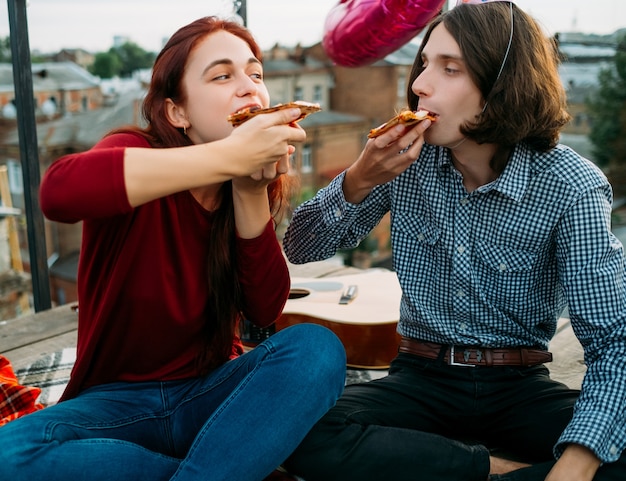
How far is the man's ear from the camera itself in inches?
66.4

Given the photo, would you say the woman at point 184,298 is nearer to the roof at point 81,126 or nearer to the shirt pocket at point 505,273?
the shirt pocket at point 505,273

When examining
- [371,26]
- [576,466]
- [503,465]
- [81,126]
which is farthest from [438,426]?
[81,126]

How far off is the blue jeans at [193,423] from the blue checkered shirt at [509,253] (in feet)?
1.31

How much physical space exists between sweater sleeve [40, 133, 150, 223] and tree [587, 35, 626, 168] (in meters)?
7.06

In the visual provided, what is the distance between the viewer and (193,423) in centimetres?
157

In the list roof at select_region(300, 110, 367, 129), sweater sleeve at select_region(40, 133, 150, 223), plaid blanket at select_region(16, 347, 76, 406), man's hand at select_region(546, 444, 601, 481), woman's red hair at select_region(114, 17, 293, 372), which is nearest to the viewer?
sweater sleeve at select_region(40, 133, 150, 223)

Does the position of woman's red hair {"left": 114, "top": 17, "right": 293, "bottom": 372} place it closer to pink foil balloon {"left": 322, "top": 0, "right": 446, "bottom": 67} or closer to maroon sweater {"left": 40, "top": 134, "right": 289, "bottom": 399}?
maroon sweater {"left": 40, "top": 134, "right": 289, "bottom": 399}

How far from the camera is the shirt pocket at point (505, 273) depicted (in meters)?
1.72

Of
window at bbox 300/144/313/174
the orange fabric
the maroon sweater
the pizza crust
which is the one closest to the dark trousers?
A: the maroon sweater

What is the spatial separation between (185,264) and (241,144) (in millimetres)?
387

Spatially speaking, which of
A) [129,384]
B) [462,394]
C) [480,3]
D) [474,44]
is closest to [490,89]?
[474,44]

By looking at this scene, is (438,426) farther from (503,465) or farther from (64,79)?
(64,79)

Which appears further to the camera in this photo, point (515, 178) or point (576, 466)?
point (515, 178)

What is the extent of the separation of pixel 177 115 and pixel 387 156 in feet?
1.77
